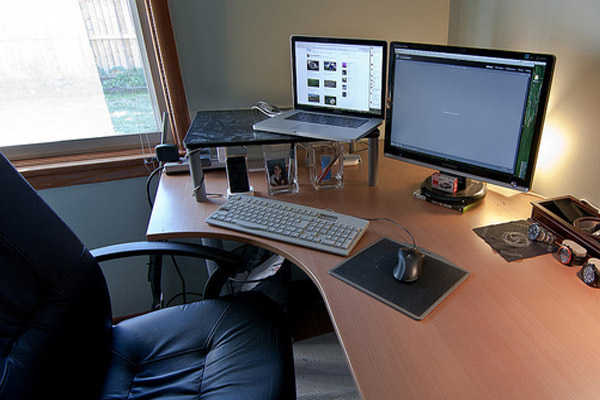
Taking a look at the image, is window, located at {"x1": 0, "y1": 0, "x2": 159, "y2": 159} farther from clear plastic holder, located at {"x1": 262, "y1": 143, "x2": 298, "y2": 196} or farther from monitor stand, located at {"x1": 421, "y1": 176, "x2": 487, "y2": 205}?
monitor stand, located at {"x1": 421, "y1": 176, "x2": 487, "y2": 205}

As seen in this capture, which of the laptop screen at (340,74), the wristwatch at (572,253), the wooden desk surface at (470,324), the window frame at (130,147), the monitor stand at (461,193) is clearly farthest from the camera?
the window frame at (130,147)

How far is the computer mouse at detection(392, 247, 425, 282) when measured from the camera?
0.91m

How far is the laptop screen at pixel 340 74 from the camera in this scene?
1325 millimetres

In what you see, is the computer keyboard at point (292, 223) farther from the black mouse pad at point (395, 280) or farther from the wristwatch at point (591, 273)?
the wristwatch at point (591, 273)

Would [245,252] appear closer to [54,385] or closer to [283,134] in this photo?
[283,134]

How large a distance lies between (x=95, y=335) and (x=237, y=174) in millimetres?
617

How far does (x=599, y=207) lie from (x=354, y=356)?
911 millimetres

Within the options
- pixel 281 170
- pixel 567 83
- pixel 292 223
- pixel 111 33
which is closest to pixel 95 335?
pixel 292 223

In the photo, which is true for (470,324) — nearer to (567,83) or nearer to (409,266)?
(409,266)

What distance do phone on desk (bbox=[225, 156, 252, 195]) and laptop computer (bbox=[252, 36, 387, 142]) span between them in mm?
146

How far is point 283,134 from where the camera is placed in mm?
1346

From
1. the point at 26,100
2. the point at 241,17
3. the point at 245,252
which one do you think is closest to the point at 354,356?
the point at 245,252

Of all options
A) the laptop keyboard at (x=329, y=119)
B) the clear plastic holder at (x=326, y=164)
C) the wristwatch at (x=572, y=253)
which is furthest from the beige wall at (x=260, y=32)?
the wristwatch at (x=572, y=253)

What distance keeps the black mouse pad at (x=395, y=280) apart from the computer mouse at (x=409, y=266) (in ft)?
0.04
